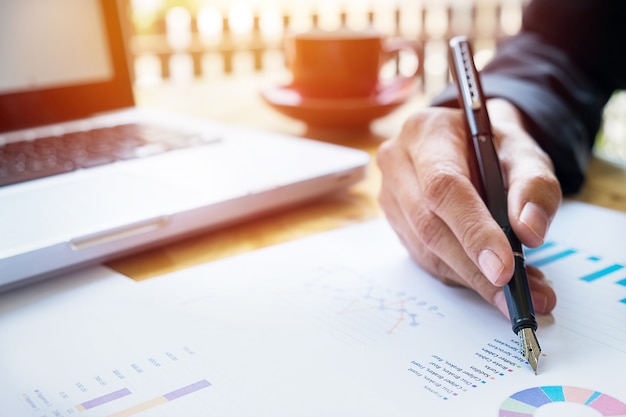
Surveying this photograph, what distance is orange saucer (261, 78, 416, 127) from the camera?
0.81m

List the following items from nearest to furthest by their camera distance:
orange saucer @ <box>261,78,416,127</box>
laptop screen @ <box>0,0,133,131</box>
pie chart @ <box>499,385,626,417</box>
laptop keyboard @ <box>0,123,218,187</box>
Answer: pie chart @ <box>499,385,626,417</box> < laptop keyboard @ <box>0,123,218,187</box> < laptop screen @ <box>0,0,133,131</box> < orange saucer @ <box>261,78,416,127</box>

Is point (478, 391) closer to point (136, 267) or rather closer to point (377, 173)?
point (136, 267)

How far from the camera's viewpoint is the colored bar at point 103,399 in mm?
298

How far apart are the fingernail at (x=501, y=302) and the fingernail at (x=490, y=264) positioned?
0.8 inches

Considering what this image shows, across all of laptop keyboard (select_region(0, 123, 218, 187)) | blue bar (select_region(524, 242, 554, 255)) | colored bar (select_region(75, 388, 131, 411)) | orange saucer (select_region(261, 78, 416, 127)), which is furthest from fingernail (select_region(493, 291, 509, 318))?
orange saucer (select_region(261, 78, 416, 127))

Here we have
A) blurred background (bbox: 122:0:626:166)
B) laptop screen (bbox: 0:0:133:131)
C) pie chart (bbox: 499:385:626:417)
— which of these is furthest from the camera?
blurred background (bbox: 122:0:626:166)

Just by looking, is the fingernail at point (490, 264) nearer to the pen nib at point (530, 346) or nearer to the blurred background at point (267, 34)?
the pen nib at point (530, 346)

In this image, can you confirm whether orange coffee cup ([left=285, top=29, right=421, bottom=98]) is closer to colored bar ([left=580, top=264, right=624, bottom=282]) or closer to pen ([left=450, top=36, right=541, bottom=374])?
pen ([left=450, top=36, right=541, bottom=374])

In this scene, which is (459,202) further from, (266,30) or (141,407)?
(266,30)

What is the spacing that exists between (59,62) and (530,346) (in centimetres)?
62

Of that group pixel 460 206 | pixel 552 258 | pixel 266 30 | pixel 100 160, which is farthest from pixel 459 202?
pixel 266 30

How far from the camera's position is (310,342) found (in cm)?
35

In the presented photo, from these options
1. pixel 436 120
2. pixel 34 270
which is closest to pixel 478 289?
pixel 436 120

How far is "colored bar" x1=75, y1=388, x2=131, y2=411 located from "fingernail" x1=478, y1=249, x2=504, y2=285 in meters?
0.20
